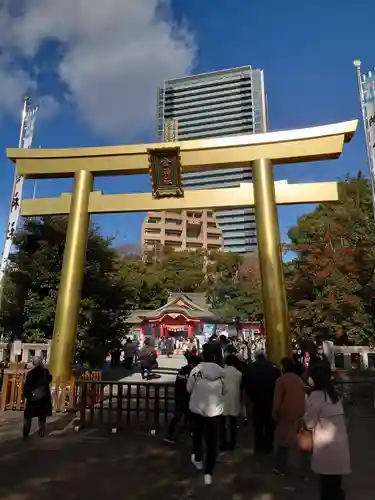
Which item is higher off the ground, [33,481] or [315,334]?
[315,334]

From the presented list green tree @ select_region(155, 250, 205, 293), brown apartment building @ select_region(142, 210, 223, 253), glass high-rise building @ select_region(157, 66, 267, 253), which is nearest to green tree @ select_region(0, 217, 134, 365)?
green tree @ select_region(155, 250, 205, 293)

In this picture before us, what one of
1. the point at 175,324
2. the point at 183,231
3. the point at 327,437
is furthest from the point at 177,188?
the point at 183,231

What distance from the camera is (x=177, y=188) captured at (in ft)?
32.1

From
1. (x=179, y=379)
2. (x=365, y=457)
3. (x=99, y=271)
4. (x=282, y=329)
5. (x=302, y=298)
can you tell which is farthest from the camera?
(x=302, y=298)

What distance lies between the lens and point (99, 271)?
12359mm

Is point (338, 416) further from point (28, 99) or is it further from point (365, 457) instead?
point (28, 99)

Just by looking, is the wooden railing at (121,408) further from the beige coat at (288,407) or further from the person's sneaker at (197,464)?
the beige coat at (288,407)

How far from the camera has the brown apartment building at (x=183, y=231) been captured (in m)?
75.9

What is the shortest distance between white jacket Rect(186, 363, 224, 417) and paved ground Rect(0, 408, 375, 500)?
2.37ft

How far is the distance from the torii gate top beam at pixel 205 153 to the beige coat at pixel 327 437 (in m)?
7.40

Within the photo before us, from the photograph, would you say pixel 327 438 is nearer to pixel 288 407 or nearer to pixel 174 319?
pixel 288 407

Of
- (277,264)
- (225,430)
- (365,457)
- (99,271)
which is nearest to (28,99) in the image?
(99,271)

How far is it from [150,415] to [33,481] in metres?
3.23

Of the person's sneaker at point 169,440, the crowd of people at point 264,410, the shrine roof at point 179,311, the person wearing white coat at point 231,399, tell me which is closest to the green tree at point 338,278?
the crowd of people at point 264,410
